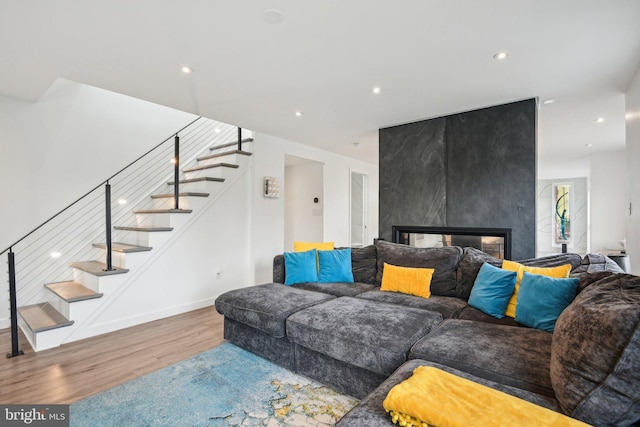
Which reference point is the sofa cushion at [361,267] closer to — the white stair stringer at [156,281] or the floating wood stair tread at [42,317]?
the white stair stringer at [156,281]

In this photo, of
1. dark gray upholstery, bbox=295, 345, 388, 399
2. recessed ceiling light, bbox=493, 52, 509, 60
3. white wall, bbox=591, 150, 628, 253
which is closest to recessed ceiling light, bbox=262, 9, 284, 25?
recessed ceiling light, bbox=493, 52, 509, 60

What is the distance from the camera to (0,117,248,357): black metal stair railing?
3.28 meters

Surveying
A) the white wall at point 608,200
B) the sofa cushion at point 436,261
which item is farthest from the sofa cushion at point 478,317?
the white wall at point 608,200

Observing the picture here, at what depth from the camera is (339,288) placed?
123 inches

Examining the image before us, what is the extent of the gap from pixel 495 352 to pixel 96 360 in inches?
117

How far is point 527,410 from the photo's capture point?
1.07m

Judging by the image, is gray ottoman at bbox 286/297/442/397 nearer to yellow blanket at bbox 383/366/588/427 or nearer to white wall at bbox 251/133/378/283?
yellow blanket at bbox 383/366/588/427

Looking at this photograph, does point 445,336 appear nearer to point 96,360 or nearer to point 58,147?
point 96,360

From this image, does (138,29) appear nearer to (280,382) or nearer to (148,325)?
(280,382)

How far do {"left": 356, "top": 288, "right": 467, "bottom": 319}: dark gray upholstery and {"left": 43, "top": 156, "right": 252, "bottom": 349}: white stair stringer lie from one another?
2.30m

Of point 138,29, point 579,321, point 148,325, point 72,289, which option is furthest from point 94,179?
point 579,321

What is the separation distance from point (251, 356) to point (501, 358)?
73.7 inches

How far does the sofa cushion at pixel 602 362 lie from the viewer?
0.99 m

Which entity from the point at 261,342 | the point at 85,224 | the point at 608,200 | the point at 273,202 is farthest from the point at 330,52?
the point at 608,200
